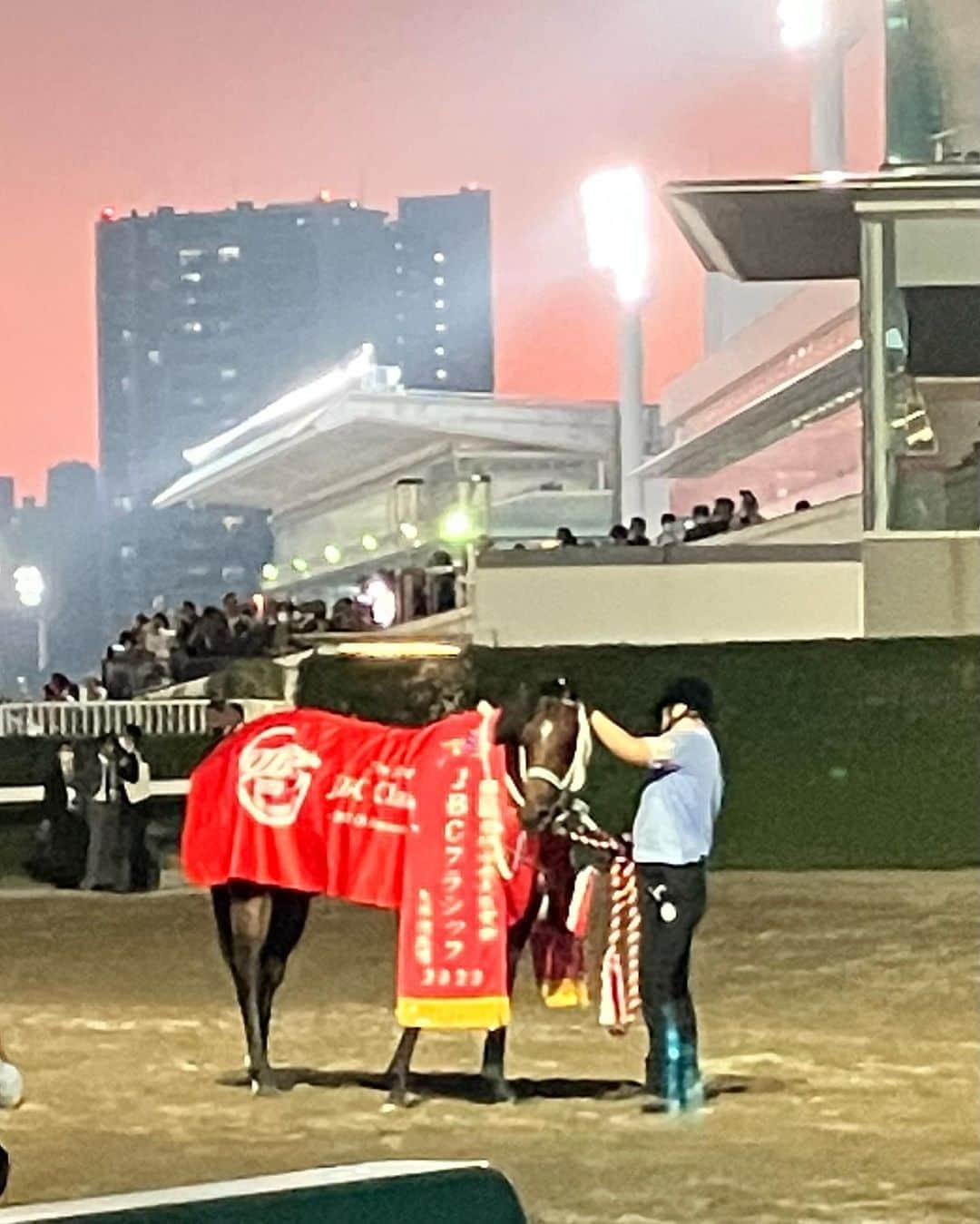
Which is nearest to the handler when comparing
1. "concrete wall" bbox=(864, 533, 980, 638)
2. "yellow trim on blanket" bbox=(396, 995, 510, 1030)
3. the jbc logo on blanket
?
"yellow trim on blanket" bbox=(396, 995, 510, 1030)

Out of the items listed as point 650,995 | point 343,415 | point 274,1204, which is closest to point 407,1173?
point 274,1204

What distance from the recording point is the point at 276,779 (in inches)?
369

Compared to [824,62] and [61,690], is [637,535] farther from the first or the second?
[824,62]

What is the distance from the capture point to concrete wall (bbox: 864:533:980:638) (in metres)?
18.9

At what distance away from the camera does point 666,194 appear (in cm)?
2084

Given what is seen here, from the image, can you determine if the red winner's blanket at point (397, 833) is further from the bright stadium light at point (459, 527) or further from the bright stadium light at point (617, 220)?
the bright stadium light at point (617, 220)

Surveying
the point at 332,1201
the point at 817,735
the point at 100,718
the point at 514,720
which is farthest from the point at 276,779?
the point at 100,718

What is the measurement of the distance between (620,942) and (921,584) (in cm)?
1027

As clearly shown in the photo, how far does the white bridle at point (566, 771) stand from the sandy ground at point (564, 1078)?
111 cm

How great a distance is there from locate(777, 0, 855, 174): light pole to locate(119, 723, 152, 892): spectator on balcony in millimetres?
16508

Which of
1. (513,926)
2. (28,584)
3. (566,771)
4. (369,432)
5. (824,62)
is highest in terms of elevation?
(824,62)

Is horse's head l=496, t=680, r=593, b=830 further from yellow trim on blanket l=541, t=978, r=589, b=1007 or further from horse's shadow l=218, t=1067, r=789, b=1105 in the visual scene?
horse's shadow l=218, t=1067, r=789, b=1105

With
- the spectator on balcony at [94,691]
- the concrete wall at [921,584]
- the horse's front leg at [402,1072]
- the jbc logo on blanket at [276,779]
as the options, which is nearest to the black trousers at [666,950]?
the horse's front leg at [402,1072]

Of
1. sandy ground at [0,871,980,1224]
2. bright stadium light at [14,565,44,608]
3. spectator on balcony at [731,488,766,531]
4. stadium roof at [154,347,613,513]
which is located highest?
stadium roof at [154,347,613,513]
